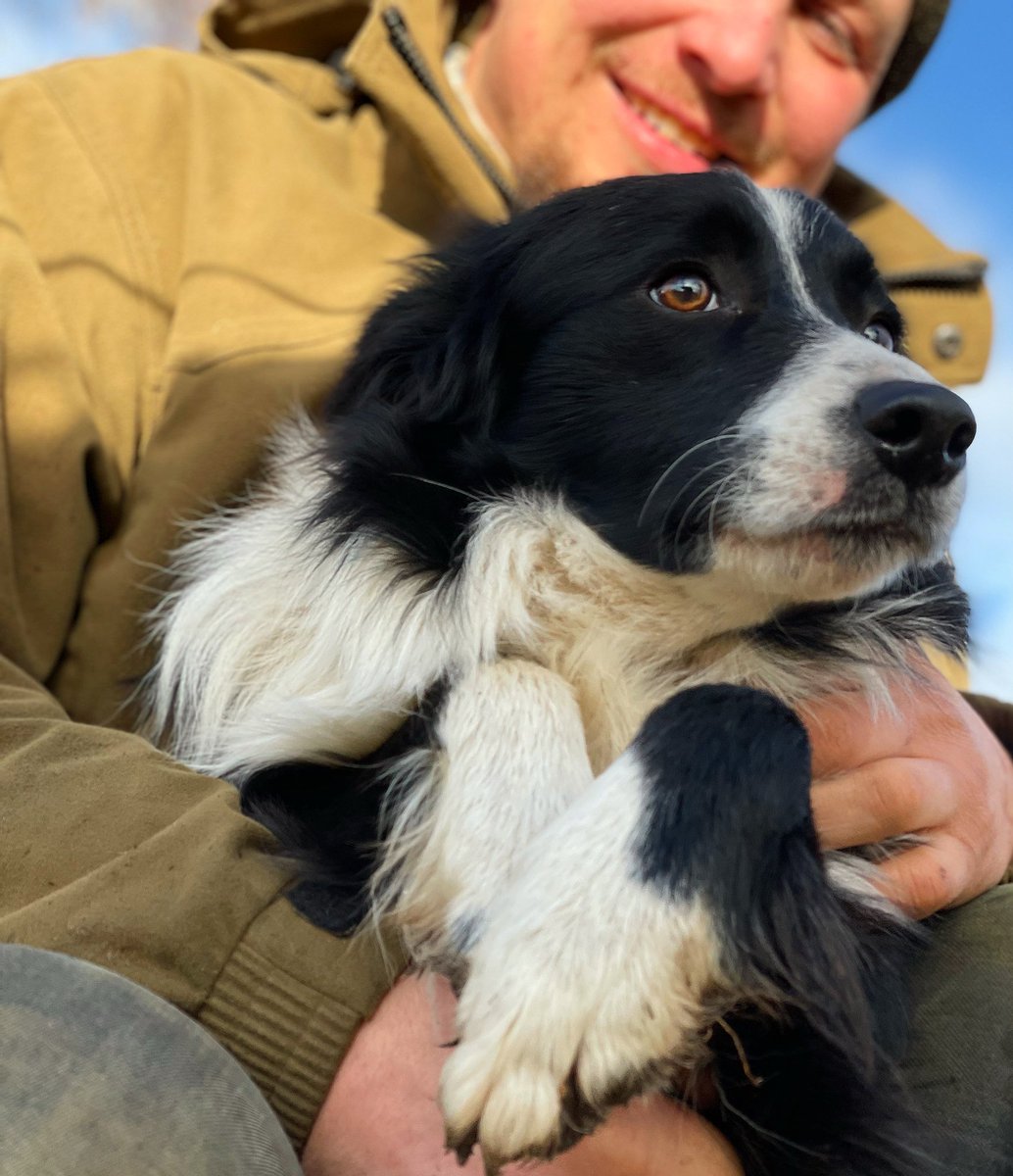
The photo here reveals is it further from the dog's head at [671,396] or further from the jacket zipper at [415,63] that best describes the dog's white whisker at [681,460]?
the jacket zipper at [415,63]

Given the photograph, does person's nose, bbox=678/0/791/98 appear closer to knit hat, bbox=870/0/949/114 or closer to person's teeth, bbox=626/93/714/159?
person's teeth, bbox=626/93/714/159

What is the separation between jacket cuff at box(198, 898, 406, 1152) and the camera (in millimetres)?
1338

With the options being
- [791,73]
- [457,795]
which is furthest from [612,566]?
[791,73]

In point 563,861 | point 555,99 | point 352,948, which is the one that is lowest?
point 352,948

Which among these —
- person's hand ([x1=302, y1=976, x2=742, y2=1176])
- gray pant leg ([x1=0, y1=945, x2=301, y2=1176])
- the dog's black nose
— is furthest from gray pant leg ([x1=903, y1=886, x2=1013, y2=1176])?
gray pant leg ([x1=0, y1=945, x2=301, y2=1176])

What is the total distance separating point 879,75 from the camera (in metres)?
3.11

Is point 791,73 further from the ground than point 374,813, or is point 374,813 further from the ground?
point 791,73

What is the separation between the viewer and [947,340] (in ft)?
9.17

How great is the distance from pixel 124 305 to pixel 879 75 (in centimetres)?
213

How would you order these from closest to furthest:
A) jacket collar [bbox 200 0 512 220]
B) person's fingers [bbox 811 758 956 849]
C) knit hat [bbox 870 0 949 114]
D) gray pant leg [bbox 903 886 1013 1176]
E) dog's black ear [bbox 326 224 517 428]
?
gray pant leg [bbox 903 886 1013 1176]
person's fingers [bbox 811 758 956 849]
dog's black ear [bbox 326 224 517 428]
jacket collar [bbox 200 0 512 220]
knit hat [bbox 870 0 949 114]

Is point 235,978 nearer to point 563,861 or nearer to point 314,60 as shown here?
point 563,861

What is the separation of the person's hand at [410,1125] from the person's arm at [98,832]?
3 centimetres

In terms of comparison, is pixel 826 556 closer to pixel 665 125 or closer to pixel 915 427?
pixel 915 427

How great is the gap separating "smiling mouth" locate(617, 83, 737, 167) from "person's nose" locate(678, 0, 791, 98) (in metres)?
0.10
